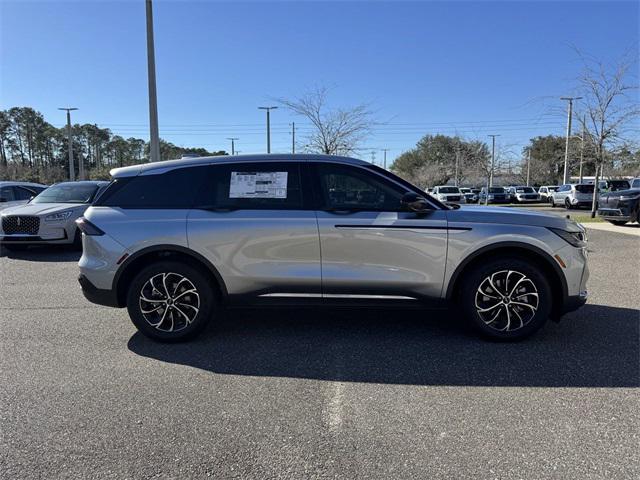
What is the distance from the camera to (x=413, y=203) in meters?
4.18

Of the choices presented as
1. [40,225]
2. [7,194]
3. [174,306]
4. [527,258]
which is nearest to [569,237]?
[527,258]

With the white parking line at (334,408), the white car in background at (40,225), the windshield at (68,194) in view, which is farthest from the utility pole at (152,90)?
the white parking line at (334,408)

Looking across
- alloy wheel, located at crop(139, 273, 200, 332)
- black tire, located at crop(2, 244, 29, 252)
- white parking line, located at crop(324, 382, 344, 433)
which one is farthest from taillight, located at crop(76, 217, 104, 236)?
black tire, located at crop(2, 244, 29, 252)

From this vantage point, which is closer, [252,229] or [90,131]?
[252,229]

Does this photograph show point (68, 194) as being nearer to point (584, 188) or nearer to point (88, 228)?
point (88, 228)

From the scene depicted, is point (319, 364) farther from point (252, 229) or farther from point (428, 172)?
point (428, 172)

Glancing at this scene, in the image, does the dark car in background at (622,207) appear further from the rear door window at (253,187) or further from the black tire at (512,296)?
the rear door window at (253,187)

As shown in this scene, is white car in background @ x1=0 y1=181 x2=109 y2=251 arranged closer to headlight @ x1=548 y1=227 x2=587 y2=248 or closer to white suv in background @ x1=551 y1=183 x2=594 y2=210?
headlight @ x1=548 y1=227 x2=587 y2=248

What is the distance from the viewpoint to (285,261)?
430 cm

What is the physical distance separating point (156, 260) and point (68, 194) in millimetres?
8450

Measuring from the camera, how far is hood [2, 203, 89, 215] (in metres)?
9.84

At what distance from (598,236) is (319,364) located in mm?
11826

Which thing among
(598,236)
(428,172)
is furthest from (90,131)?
(598,236)

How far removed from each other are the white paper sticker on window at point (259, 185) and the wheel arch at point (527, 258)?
1.85 m
